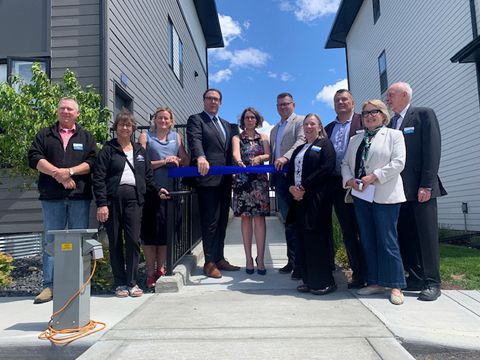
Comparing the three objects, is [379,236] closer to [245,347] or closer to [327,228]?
[327,228]

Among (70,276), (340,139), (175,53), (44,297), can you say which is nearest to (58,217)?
(44,297)

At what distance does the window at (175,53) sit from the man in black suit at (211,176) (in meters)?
7.06

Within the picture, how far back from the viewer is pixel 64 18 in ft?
21.3

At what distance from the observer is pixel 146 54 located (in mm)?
8617

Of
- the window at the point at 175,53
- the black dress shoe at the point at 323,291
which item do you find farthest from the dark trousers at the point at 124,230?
the window at the point at 175,53

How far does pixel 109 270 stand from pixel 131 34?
4.94 metres

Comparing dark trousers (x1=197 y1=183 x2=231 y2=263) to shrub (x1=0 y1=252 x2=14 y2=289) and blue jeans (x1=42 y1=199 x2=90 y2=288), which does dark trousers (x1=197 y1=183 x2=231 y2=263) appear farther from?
shrub (x1=0 y1=252 x2=14 y2=289)

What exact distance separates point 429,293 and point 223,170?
7.40ft

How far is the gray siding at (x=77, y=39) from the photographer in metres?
6.39

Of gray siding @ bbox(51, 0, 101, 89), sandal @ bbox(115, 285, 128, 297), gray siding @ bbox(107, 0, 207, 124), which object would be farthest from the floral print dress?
gray siding @ bbox(51, 0, 101, 89)

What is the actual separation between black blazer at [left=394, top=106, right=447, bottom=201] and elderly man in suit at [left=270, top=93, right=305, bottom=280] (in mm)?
1093

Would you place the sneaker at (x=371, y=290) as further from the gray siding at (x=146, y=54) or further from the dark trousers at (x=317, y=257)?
the gray siding at (x=146, y=54)

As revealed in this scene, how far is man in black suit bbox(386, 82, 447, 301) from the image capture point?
3645 millimetres

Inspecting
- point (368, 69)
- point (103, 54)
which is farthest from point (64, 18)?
point (368, 69)
